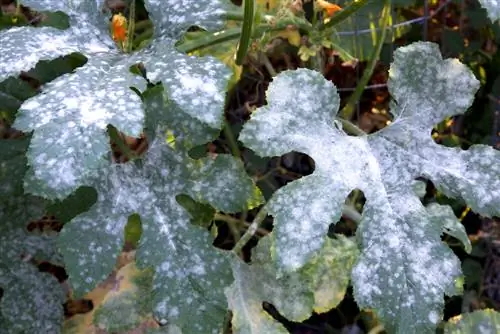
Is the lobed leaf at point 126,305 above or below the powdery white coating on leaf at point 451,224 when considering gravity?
below

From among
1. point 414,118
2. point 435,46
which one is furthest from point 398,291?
point 435,46

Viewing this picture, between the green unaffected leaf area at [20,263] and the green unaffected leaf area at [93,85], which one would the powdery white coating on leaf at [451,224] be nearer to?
the green unaffected leaf area at [93,85]

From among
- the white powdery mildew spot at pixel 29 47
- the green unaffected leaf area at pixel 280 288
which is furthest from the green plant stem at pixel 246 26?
the green unaffected leaf area at pixel 280 288

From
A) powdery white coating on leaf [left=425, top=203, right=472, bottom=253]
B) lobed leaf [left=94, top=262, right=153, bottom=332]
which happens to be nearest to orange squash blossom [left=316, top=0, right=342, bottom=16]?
powdery white coating on leaf [left=425, top=203, right=472, bottom=253]

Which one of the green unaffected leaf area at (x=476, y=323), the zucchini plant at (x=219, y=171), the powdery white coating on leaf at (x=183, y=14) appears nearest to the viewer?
the zucchini plant at (x=219, y=171)

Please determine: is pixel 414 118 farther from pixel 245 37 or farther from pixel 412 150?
pixel 245 37

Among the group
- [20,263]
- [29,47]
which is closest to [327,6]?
[29,47]
